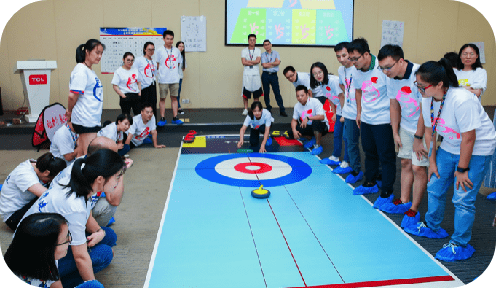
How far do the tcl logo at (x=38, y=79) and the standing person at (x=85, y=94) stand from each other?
12.9 ft

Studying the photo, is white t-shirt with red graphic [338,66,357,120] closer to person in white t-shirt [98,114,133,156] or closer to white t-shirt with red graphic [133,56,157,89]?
person in white t-shirt [98,114,133,156]

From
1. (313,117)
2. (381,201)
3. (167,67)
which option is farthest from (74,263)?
(167,67)

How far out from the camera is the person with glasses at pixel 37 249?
1822 millimetres

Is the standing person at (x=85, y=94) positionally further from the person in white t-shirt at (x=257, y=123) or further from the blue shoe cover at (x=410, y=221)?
the blue shoe cover at (x=410, y=221)

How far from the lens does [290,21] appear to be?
8953mm

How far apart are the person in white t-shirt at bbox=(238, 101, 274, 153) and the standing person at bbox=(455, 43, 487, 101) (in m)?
2.60

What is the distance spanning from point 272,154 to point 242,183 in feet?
4.56

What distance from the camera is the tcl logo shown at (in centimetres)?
742

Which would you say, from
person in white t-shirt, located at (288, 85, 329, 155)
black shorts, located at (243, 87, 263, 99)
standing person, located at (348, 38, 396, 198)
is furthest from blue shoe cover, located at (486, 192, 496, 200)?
black shorts, located at (243, 87, 263, 99)

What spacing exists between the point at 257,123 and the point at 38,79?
4.43 m

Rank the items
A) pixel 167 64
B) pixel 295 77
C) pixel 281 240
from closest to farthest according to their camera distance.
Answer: pixel 281 240, pixel 295 77, pixel 167 64

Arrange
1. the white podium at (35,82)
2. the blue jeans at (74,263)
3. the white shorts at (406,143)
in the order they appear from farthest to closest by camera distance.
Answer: the white podium at (35,82)
the white shorts at (406,143)
the blue jeans at (74,263)

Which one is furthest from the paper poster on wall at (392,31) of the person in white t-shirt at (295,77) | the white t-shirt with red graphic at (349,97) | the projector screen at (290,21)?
the white t-shirt with red graphic at (349,97)

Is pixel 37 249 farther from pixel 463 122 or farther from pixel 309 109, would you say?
pixel 309 109
